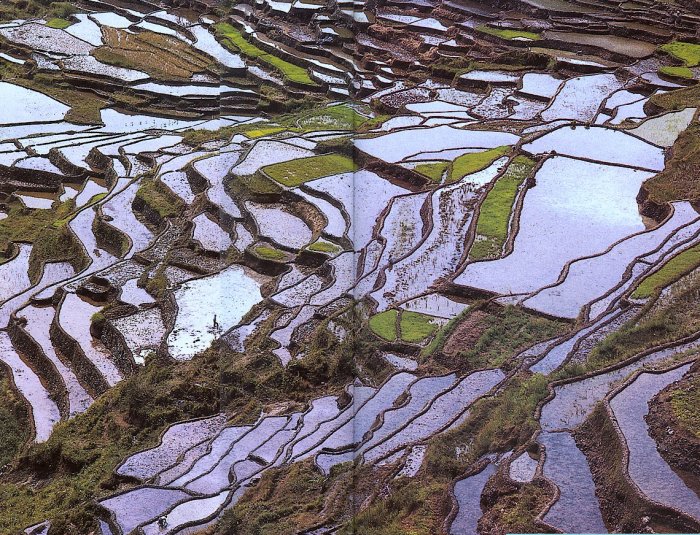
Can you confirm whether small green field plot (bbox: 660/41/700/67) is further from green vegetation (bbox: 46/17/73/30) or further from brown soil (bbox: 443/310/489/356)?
→ green vegetation (bbox: 46/17/73/30)

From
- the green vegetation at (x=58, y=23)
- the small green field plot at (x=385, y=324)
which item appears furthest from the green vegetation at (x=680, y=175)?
the green vegetation at (x=58, y=23)

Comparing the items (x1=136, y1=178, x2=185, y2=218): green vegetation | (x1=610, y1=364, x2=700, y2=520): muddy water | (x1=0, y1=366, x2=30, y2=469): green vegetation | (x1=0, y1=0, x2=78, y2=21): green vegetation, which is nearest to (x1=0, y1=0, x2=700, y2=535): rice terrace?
(x1=610, y1=364, x2=700, y2=520): muddy water

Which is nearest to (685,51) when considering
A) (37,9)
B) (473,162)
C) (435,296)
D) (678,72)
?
(678,72)

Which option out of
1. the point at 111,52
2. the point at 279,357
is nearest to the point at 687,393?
the point at 279,357

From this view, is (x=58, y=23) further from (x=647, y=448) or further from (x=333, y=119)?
(x=647, y=448)

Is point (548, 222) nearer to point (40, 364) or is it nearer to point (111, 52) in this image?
point (40, 364)

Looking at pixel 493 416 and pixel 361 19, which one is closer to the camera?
pixel 493 416

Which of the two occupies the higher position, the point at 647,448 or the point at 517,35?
the point at 517,35
